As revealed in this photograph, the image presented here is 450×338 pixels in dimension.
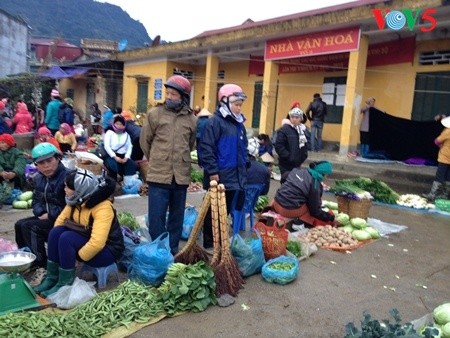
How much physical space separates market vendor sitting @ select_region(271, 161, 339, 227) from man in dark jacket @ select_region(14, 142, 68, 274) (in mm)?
2873

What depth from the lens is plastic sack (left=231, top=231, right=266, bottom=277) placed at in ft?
13.8

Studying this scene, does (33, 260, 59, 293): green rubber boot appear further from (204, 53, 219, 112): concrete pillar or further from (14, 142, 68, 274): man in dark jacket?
(204, 53, 219, 112): concrete pillar

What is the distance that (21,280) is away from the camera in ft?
10.8

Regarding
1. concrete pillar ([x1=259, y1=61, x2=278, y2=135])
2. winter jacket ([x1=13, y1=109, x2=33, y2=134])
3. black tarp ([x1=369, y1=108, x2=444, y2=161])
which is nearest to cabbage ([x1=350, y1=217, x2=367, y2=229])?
black tarp ([x1=369, y1=108, x2=444, y2=161])

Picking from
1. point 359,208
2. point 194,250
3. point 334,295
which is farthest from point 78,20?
point 334,295

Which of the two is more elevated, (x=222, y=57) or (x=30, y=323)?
(x=222, y=57)

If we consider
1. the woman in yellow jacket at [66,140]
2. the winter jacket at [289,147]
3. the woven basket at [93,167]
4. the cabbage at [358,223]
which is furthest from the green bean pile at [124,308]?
the woman in yellow jacket at [66,140]

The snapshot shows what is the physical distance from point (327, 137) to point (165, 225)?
9474 millimetres

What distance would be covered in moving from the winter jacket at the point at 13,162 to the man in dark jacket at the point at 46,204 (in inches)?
132

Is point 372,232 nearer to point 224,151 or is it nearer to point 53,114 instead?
point 224,151

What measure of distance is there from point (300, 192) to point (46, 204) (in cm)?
312

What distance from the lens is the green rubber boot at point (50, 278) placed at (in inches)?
143

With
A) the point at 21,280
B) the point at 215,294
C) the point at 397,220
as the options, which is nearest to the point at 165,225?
the point at 215,294

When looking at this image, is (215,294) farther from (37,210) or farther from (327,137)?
(327,137)
